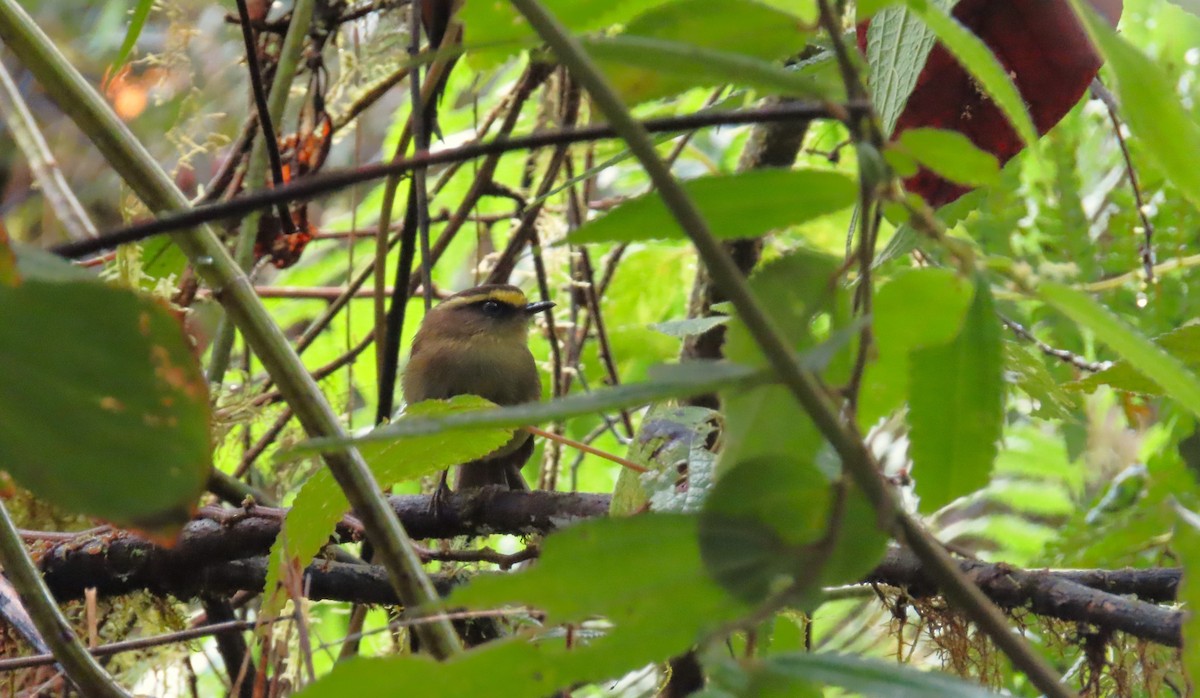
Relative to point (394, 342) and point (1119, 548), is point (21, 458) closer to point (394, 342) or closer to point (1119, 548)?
point (394, 342)

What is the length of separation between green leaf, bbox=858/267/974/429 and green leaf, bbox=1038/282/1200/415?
0.26ft

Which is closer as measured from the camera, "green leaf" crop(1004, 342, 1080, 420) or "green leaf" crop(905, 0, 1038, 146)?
"green leaf" crop(905, 0, 1038, 146)

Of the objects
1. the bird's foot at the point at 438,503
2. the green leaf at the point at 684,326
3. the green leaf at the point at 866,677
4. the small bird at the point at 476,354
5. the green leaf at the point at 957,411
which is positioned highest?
the small bird at the point at 476,354

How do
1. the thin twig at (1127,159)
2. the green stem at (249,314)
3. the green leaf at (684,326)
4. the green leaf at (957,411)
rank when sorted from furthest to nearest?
the thin twig at (1127,159) → the green leaf at (684,326) → the green stem at (249,314) → the green leaf at (957,411)

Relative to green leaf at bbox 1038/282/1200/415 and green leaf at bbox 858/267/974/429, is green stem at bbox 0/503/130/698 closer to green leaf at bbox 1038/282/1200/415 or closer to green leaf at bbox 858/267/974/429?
green leaf at bbox 858/267/974/429

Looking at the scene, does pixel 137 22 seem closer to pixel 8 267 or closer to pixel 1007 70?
pixel 8 267

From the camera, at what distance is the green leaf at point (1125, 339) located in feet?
2.34

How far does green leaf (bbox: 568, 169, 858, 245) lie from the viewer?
765 mm

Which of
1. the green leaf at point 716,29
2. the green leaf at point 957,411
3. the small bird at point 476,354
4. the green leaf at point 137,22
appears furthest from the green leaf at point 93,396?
the small bird at point 476,354

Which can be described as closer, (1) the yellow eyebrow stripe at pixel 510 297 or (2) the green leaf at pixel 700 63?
(2) the green leaf at pixel 700 63

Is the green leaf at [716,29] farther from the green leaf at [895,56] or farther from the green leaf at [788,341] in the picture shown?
the green leaf at [895,56]

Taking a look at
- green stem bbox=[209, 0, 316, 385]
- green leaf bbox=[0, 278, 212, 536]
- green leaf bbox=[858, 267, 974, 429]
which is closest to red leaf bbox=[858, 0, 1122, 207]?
green leaf bbox=[858, 267, 974, 429]

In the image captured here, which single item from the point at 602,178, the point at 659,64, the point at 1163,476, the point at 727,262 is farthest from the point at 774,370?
the point at 602,178

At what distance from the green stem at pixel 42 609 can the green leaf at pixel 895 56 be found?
0.96 metres
